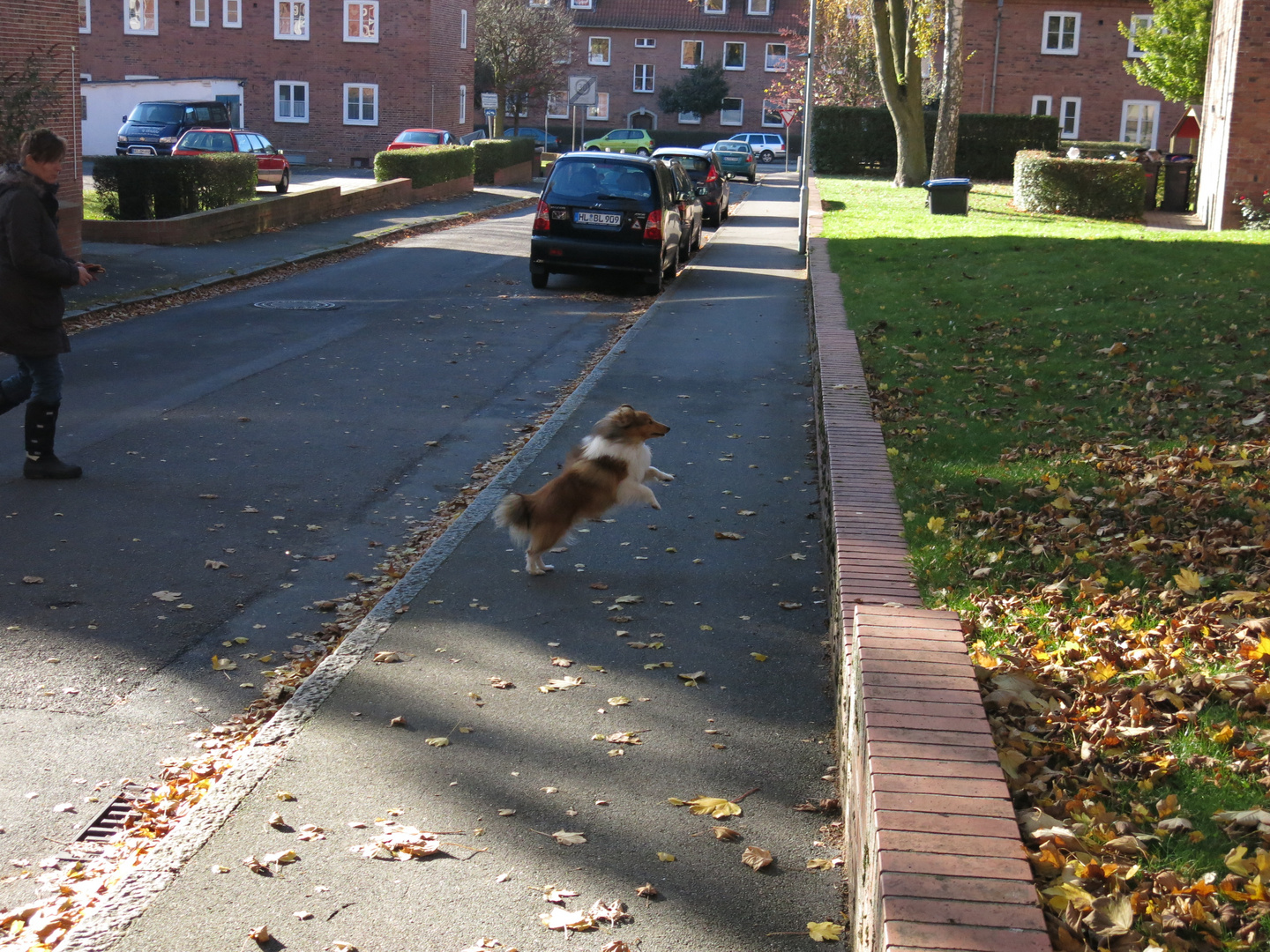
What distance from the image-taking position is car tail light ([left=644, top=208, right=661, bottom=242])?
18.2 m

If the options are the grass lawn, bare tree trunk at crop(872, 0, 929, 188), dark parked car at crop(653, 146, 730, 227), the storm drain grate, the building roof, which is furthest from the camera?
the building roof

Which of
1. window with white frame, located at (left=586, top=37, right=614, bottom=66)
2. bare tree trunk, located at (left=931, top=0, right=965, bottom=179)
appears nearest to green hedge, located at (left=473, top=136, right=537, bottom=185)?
bare tree trunk, located at (left=931, top=0, right=965, bottom=179)

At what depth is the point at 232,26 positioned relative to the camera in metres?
55.8

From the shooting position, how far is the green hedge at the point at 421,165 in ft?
112

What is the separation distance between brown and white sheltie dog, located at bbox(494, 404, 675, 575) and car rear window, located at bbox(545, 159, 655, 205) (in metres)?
11.7

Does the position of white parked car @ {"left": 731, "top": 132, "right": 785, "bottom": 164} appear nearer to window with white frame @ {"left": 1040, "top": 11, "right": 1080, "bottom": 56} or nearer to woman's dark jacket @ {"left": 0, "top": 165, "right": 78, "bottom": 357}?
window with white frame @ {"left": 1040, "top": 11, "right": 1080, "bottom": 56}

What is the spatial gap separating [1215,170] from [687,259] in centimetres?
1196

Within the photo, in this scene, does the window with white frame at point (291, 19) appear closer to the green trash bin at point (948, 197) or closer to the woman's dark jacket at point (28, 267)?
the green trash bin at point (948, 197)

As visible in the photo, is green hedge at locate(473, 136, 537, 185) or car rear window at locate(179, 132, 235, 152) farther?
green hedge at locate(473, 136, 537, 185)

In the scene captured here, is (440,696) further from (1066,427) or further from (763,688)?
(1066,427)

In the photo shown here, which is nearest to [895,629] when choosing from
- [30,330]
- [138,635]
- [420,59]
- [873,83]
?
[138,635]

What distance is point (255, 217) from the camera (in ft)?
79.7

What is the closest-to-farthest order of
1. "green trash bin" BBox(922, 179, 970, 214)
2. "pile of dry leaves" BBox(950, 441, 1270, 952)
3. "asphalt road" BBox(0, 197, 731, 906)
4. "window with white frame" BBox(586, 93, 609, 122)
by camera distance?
"pile of dry leaves" BBox(950, 441, 1270, 952), "asphalt road" BBox(0, 197, 731, 906), "green trash bin" BBox(922, 179, 970, 214), "window with white frame" BBox(586, 93, 609, 122)

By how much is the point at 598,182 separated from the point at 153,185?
349 inches
